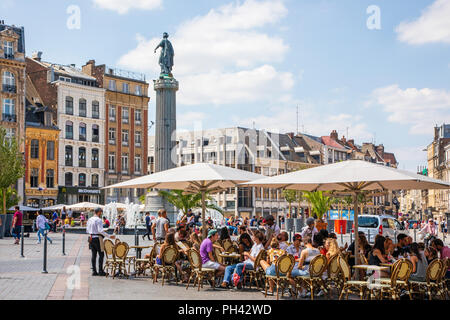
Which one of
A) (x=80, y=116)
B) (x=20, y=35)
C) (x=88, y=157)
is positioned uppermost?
(x=20, y=35)

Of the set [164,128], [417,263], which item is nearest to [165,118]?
[164,128]

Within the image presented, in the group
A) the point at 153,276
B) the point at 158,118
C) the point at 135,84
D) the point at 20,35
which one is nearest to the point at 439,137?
the point at 135,84

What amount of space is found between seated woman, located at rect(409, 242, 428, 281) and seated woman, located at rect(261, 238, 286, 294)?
2279 mm

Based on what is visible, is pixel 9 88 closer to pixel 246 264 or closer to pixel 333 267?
pixel 246 264

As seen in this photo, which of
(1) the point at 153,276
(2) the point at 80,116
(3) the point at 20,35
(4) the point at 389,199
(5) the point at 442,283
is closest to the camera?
(5) the point at 442,283

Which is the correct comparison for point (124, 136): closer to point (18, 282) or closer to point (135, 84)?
point (135, 84)

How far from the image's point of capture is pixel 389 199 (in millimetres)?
131625

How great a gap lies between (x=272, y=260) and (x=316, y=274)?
0.90m

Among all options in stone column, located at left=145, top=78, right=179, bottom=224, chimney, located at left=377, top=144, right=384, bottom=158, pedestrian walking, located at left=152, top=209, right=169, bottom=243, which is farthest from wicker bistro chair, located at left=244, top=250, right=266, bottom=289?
chimney, located at left=377, top=144, right=384, bottom=158

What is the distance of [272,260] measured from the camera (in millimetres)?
11805

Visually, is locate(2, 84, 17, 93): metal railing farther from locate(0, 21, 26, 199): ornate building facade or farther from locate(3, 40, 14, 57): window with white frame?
locate(3, 40, 14, 57): window with white frame

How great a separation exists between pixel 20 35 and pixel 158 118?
92.6ft

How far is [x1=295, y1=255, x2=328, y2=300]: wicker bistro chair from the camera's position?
1123 cm
